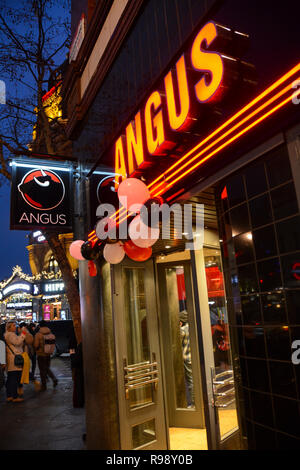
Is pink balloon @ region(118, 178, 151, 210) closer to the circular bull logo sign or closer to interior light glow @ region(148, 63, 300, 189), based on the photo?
interior light glow @ region(148, 63, 300, 189)

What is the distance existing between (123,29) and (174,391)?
21.2 ft

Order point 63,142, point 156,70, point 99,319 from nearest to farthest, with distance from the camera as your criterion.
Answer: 1. point 156,70
2. point 99,319
3. point 63,142

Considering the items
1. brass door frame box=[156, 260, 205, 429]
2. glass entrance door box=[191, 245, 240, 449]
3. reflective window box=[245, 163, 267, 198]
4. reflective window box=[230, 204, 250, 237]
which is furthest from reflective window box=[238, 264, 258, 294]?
brass door frame box=[156, 260, 205, 429]

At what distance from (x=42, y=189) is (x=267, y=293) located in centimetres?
476

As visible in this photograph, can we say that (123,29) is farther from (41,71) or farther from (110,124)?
(41,71)

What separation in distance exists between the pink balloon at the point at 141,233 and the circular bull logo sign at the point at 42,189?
8.47 ft

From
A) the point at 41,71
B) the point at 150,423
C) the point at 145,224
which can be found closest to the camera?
the point at 145,224

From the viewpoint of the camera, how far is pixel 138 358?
526cm

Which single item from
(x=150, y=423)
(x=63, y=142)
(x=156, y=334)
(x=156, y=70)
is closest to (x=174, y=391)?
(x=150, y=423)

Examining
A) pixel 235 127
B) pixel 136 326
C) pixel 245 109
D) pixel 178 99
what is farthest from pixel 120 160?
pixel 136 326

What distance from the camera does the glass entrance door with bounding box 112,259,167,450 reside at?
491cm

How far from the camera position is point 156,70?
4363 mm

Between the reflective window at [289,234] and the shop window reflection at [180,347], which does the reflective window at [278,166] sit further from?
the shop window reflection at [180,347]
